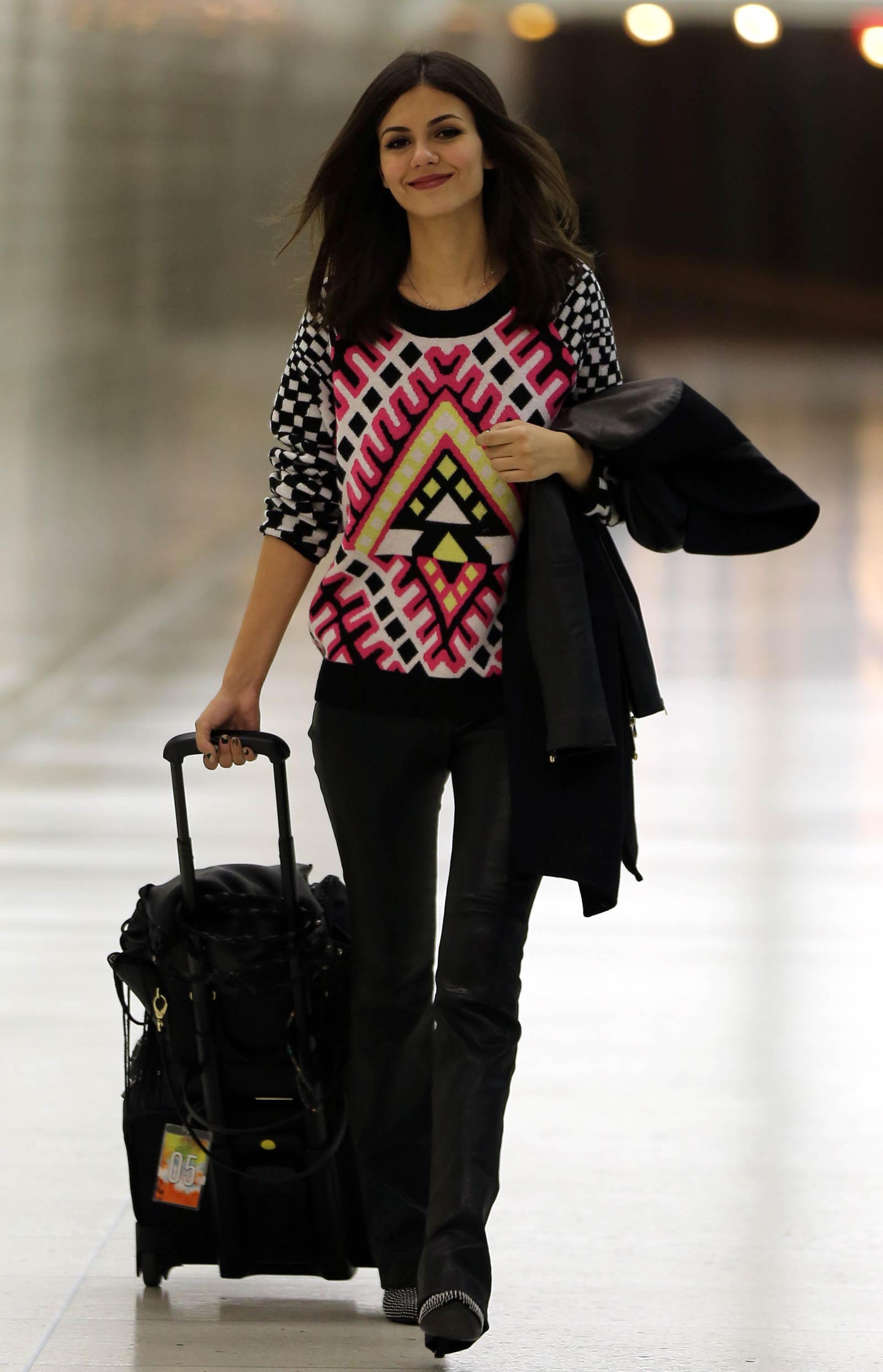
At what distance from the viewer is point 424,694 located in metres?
2.70

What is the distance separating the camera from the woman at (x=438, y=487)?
2670 mm

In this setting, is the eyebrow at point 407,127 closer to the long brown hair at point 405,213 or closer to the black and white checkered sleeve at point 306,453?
the long brown hair at point 405,213

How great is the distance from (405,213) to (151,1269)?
1.64 metres

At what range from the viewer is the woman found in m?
2.67

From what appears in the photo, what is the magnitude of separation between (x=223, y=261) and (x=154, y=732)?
22.2 ft

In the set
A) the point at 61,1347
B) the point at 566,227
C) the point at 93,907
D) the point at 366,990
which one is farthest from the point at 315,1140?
the point at 93,907

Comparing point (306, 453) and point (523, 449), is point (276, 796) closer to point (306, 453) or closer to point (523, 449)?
point (306, 453)

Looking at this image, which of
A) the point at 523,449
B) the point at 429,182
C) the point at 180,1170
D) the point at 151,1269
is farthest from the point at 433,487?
the point at 151,1269

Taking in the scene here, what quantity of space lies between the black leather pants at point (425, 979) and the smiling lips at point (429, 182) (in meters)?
0.74

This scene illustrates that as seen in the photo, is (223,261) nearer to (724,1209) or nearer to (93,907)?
(93,907)

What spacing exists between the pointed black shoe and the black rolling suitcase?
373 mm

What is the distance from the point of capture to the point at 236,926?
2.86 m

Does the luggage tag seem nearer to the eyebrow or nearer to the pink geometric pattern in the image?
the pink geometric pattern

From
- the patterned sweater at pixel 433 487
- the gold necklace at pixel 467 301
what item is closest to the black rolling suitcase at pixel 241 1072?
the patterned sweater at pixel 433 487
